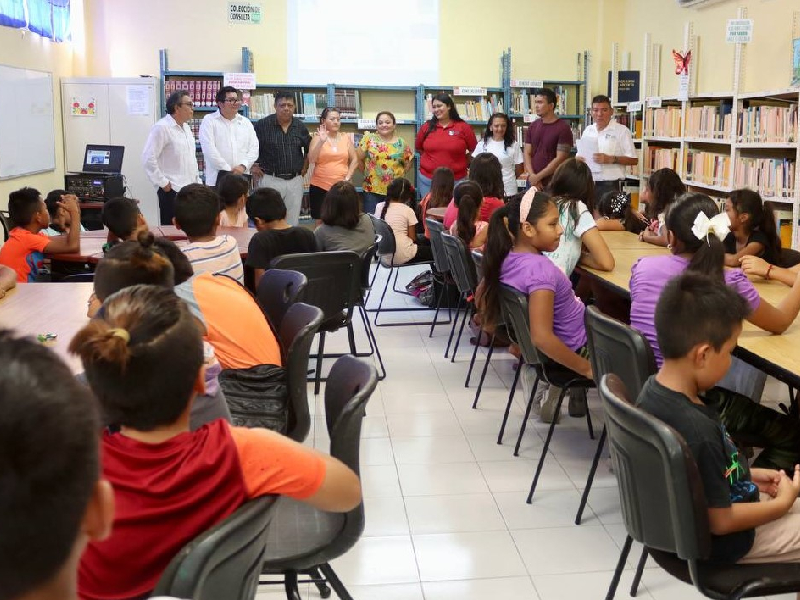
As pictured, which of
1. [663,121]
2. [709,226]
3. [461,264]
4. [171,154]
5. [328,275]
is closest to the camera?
[709,226]

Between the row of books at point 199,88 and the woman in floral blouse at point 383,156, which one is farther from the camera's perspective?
the row of books at point 199,88

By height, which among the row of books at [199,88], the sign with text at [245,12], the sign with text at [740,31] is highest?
the sign with text at [245,12]

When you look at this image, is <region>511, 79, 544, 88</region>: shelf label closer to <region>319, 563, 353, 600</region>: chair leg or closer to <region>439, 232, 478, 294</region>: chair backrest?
<region>439, 232, 478, 294</region>: chair backrest

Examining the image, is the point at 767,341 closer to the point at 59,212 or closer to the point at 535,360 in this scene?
the point at 535,360

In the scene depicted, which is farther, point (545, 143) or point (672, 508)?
point (545, 143)

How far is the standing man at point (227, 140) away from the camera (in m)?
7.74

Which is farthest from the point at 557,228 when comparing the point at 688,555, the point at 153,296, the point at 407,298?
the point at 407,298

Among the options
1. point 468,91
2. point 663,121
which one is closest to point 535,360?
point 663,121

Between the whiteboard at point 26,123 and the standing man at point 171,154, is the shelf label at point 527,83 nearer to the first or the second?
the standing man at point 171,154

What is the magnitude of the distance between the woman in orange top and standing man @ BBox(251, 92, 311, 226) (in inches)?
4.5

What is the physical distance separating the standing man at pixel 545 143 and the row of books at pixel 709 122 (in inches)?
42.0

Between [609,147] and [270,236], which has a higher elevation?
[609,147]

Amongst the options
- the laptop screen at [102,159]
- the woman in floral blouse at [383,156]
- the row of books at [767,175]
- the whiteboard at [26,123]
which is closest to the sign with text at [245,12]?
the woman in floral blouse at [383,156]

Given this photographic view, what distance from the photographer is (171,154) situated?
716 cm
